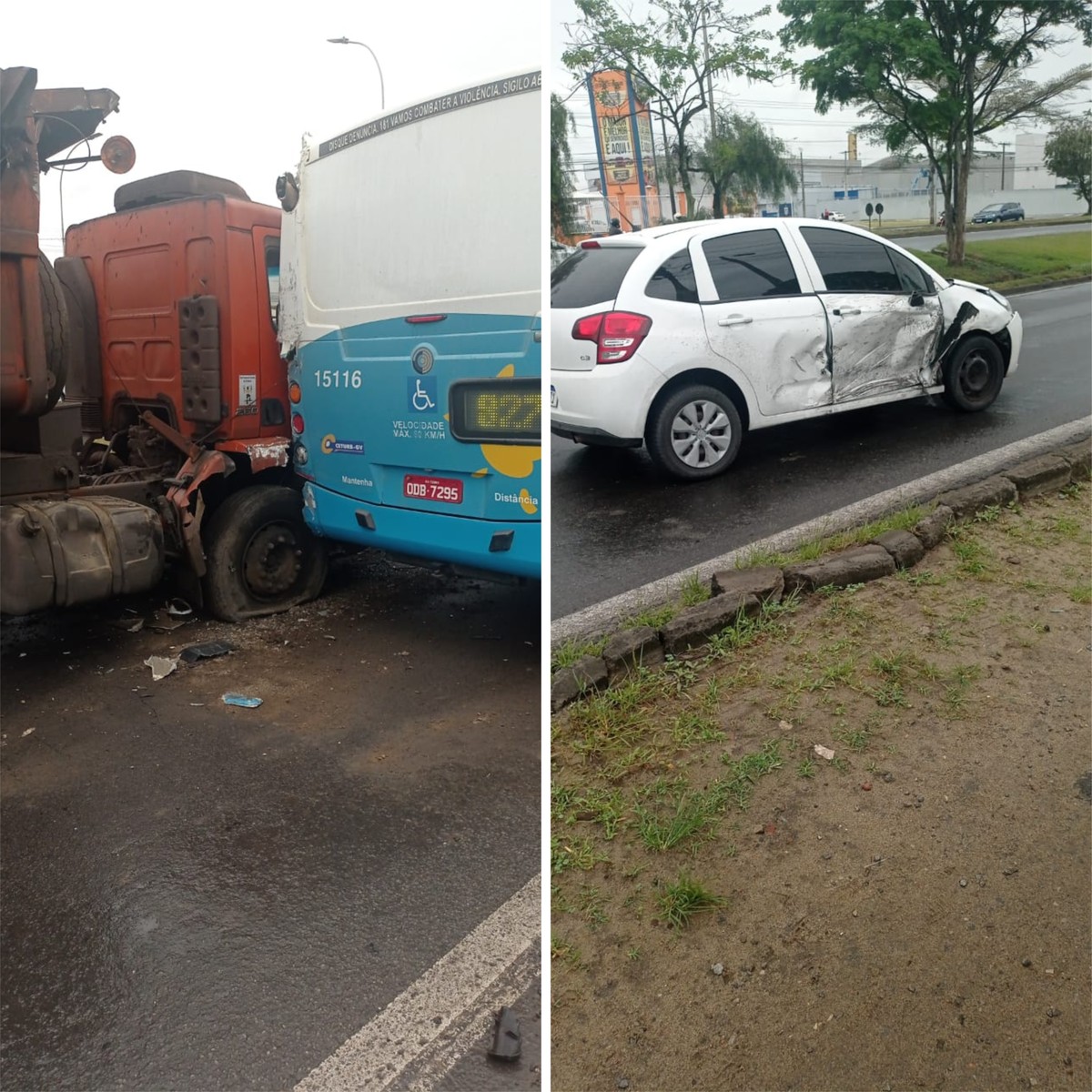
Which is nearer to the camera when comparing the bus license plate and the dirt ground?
the dirt ground

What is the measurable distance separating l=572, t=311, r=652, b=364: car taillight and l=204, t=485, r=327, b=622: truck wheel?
4.75 ft

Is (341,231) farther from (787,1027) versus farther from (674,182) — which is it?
(787,1027)

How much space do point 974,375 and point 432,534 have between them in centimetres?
309

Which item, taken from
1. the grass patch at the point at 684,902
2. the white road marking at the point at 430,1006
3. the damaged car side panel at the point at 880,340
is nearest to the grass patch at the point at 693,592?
the white road marking at the point at 430,1006

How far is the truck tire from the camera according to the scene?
3.71m

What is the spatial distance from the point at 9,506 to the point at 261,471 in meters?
1.03

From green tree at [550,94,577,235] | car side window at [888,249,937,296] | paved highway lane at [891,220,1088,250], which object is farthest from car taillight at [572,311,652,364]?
green tree at [550,94,577,235]

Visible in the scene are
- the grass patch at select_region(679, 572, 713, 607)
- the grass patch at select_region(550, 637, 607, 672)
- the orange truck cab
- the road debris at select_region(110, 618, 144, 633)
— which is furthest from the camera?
the road debris at select_region(110, 618, 144, 633)

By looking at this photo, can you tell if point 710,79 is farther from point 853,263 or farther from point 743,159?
point 853,263

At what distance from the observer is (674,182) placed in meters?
1.80

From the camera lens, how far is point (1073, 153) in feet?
8.05

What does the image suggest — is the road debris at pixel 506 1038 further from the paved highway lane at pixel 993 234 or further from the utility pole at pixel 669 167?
the paved highway lane at pixel 993 234

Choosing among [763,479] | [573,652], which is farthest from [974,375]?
[573,652]

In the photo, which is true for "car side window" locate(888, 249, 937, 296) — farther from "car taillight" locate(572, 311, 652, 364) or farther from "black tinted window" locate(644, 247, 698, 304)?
"car taillight" locate(572, 311, 652, 364)
